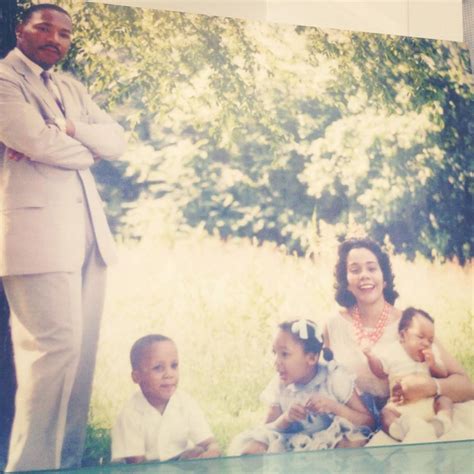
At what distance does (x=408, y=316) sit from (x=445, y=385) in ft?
1.42

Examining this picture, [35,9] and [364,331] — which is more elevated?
[35,9]

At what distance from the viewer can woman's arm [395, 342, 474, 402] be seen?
13.5 feet

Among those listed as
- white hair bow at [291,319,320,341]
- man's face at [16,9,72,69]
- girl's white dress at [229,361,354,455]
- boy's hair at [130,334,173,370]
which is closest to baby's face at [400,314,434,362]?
girl's white dress at [229,361,354,455]

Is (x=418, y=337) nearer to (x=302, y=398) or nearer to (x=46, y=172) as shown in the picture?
(x=302, y=398)

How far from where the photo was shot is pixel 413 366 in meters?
4.12

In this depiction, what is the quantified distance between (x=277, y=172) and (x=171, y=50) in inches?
33.3

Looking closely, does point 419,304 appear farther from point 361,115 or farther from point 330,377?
point 361,115

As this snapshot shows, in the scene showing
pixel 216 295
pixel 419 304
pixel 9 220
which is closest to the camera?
pixel 9 220

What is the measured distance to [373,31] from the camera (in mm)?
4348

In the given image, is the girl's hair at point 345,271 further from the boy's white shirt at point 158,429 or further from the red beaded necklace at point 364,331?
the boy's white shirt at point 158,429

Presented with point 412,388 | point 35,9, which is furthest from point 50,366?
point 412,388

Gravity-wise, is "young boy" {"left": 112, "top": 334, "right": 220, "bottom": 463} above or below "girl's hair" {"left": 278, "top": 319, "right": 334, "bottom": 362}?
below

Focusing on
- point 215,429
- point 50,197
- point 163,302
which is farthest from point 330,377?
point 50,197

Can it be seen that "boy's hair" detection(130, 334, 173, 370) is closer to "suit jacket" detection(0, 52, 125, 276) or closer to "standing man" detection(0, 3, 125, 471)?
"standing man" detection(0, 3, 125, 471)
